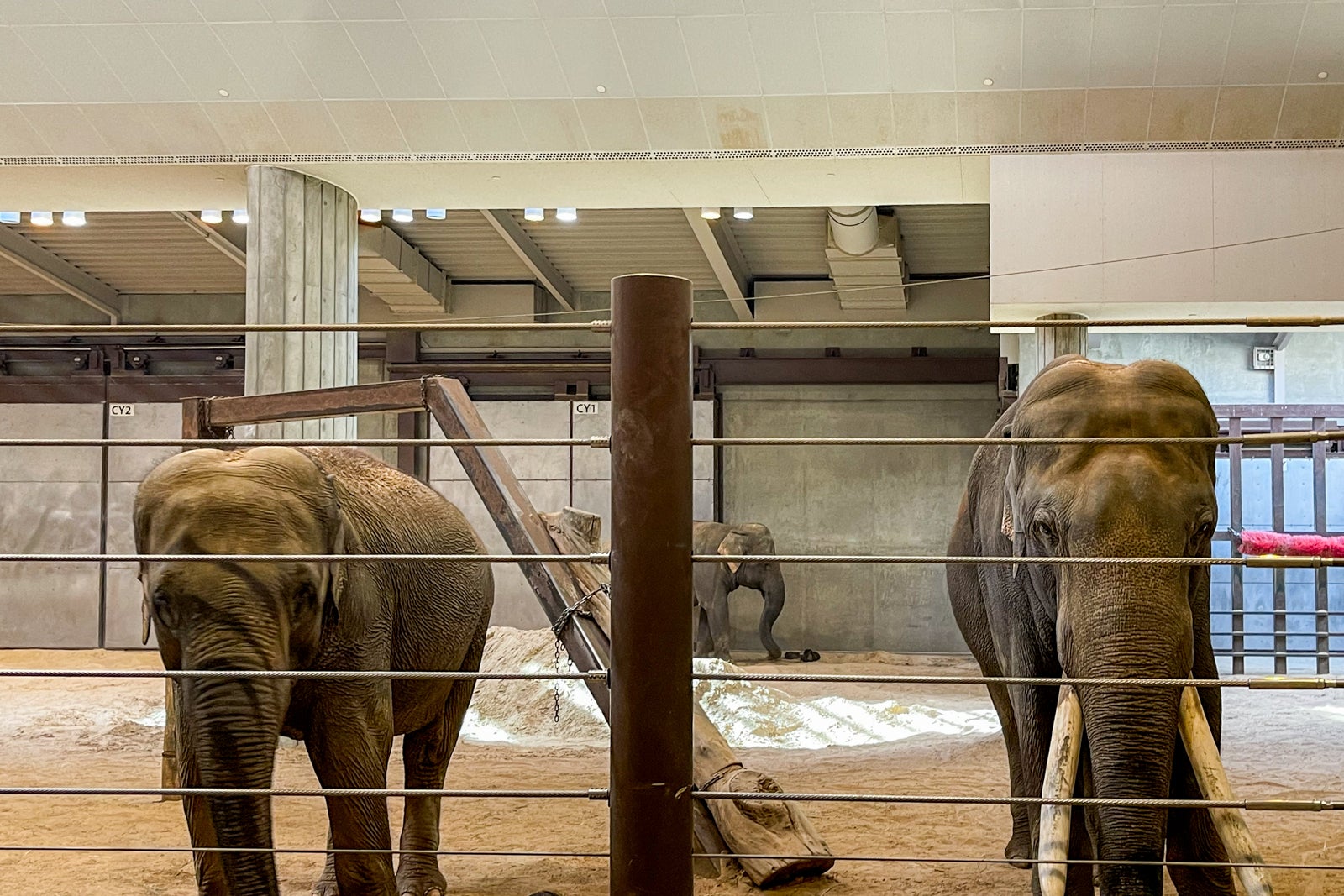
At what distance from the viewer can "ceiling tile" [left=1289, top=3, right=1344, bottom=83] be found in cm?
771

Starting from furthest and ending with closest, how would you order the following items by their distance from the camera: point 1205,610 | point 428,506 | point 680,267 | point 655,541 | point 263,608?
point 680,267 < point 428,506 < point 1205,610 < point 263,608 < point 655,541

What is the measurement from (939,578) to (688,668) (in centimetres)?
1695

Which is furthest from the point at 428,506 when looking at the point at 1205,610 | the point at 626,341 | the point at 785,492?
the point at 785,492

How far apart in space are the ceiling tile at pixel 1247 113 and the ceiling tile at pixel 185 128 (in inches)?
253

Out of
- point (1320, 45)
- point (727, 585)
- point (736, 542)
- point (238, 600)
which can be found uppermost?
point (1320, 45)

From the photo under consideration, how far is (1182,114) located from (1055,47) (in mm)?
955

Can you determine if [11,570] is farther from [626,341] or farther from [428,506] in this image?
[626,341]

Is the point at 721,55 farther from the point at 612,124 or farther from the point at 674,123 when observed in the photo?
the point at 612,124

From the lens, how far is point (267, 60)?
27.8 feet

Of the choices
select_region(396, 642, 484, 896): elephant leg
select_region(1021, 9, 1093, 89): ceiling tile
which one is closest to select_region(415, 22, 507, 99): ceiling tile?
select_region(1021, 9, 1093, 89): ceiling tile

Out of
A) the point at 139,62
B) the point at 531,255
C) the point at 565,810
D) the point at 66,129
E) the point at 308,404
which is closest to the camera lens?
the point at 308,404

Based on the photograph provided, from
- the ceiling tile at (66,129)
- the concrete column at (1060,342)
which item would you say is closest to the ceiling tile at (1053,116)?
the concrete column at (1060,342)

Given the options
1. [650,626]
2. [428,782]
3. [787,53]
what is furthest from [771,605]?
[650,626]

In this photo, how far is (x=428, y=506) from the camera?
571 centimetres
